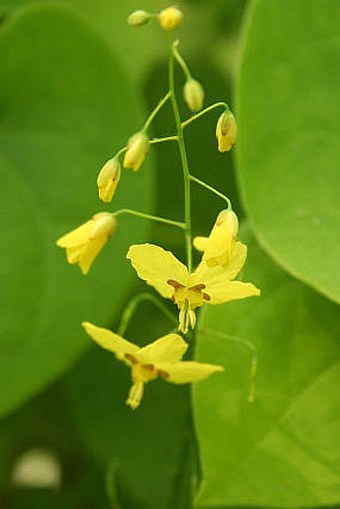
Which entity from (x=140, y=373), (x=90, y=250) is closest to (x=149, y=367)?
(x=140, y=373)

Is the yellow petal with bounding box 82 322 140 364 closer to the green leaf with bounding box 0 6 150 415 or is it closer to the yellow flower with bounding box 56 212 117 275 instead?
the yellow flower with bounding box 56 212 117 275

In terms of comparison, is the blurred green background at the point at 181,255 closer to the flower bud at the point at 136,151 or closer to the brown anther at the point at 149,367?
the brown anther at the point at 149,367

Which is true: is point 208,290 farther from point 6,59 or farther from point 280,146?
point 6,59

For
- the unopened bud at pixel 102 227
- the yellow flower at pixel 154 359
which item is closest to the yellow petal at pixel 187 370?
the yellow flower at pixel 154 359


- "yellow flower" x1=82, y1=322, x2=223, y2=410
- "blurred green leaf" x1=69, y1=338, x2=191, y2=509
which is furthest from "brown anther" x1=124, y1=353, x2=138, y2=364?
"blurred green leaf" x1=69, y1=338, x2=191, y2=509

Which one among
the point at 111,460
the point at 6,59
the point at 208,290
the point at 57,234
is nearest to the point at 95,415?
the point at 111,460

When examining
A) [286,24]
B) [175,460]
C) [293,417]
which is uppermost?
[286,24]
